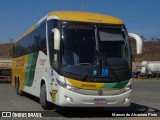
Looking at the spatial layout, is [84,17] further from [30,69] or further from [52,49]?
[30,69]

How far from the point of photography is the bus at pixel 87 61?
12703 millimetres

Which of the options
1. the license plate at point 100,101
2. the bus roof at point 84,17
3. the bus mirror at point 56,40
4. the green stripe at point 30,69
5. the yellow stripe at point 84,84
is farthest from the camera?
the green stripe at point 30,69

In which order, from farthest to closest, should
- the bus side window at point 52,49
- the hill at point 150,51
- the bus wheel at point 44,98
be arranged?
1. the hill at point 150,51
2. the bus wheel at point 44,98
3. the bus side window at point 52,49

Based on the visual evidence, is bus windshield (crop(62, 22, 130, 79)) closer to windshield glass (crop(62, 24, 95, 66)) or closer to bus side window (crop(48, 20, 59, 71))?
windshield glass (crop(62, 24, 95, 66))

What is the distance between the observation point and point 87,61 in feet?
42.3

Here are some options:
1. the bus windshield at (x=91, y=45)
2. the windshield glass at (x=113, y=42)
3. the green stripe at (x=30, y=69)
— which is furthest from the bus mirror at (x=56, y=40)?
the green stripe at (x=30, y=69)

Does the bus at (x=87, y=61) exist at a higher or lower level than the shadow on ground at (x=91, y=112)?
higher

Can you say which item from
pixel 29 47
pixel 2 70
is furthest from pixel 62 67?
pixel 2 70

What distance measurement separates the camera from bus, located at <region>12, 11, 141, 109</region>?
12.7m

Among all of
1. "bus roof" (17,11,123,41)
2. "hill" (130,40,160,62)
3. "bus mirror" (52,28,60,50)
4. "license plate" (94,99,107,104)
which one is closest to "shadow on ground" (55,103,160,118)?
Result: "license plate" (94,99,107,104)

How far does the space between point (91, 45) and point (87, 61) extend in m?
0.58

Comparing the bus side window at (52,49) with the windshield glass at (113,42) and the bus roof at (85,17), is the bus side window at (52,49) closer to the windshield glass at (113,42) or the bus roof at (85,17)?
A: the bus roof at (85,17)

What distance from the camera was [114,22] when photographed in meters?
13.8

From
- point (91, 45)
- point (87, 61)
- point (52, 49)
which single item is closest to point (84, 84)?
point (87, 61)
